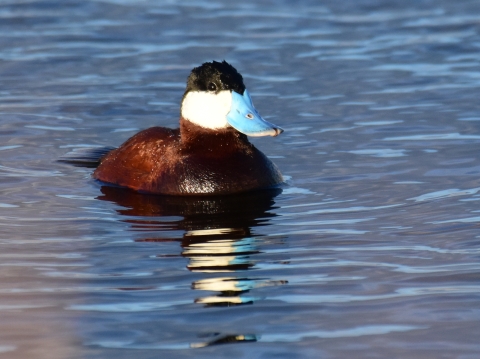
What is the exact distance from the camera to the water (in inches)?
167

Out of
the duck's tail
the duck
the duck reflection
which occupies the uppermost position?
the duck

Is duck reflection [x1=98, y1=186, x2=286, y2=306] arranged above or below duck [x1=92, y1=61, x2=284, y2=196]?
below

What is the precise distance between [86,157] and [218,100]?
59.3 inches

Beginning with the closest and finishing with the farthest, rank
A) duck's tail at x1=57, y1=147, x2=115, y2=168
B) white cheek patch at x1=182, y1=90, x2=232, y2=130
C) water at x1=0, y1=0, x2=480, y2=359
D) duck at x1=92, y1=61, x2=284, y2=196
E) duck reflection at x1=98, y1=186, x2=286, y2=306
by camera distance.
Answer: water at x1=0, y1=0, x2=480, y2=359, duck reflection at x1=98, y1=186, x2=286, y2=306, duck at x1=92, y1=61, x2=284, y2=196, white cheek patch at x1=182, y1=90, x2=232, y2=130, duck's tail at x1=57, y1=147, x2=115, y2=168

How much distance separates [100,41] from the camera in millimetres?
12773

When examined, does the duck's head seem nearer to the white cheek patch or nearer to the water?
the white cheek patch

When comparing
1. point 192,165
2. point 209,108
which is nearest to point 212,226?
point 192,165

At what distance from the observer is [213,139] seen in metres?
7.00

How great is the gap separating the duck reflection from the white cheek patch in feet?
1.74

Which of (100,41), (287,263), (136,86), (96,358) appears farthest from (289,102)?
(96,358)

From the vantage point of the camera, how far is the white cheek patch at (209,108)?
22.8ft

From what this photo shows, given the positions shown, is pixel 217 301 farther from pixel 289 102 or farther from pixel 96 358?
pixel 289 102

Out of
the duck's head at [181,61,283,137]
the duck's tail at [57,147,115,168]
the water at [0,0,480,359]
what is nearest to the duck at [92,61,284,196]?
the duck's head at [181,61,283,137]

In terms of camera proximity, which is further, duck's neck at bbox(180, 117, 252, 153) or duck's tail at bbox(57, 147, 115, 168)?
duck's tail at bbox(57, 147, 115, 168)
